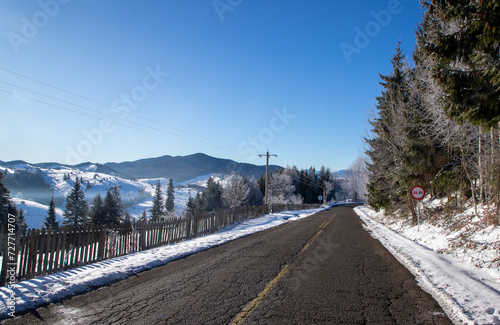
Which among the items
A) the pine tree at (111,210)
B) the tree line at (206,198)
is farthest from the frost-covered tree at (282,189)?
the pine tree at (111,210)

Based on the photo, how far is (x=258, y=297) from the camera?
4.68m

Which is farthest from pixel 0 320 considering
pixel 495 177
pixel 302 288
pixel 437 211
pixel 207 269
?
pixel 437 211

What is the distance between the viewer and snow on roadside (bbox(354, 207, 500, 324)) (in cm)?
400

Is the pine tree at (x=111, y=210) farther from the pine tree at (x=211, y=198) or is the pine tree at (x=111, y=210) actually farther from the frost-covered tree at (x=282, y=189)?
the frost-covered tree at (x=282, y=189)

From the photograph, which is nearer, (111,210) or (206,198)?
(111,210)

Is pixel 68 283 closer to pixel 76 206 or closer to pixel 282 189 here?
pixel 76 206

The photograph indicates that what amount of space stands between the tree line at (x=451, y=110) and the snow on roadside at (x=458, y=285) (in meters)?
3.15

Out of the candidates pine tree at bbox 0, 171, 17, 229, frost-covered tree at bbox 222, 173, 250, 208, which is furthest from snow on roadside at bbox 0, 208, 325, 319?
frost-covered tree at bbox 222, 173, 250, 208

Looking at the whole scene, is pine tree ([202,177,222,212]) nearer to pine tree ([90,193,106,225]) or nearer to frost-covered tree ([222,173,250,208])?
frost-covered tree ([222,173,250,208])

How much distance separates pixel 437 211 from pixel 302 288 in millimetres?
12482

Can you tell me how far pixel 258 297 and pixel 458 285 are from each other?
406cm

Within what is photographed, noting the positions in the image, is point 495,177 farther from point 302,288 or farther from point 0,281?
point 0,281

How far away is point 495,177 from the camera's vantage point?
8633 mm

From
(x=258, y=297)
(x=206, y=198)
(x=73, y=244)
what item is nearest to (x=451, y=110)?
(x=258, y=297)
